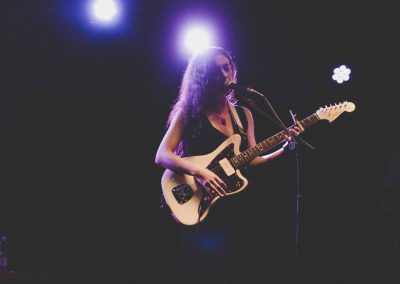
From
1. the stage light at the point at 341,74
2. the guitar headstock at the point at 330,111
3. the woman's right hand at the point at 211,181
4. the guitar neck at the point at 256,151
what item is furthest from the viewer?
the stage light at the point at 341,74

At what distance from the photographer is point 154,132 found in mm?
4020

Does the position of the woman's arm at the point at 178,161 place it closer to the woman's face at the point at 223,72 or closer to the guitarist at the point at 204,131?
the guitarist at the point at 204,131

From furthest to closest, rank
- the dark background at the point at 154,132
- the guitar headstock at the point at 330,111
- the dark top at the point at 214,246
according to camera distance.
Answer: the dark background at the point at 154,132 < the guitar headstock at the point at 330,111 < the dark top at the point at 214,246

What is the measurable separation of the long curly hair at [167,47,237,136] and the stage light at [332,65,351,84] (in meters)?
1.81

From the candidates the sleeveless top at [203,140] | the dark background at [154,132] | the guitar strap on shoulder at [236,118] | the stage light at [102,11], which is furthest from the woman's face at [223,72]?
the stage light at [102,11]

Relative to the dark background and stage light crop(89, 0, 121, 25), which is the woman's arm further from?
stage light crop(89, 0, 121, 25)

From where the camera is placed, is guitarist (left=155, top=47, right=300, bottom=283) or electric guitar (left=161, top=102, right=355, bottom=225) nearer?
guitarist (left=155, top=47, right=300, bottom=283)

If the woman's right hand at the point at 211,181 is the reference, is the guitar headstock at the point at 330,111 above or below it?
above

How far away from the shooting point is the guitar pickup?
2.46m

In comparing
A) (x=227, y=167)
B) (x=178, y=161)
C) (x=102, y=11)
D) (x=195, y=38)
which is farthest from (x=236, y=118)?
(x=102, y=11)

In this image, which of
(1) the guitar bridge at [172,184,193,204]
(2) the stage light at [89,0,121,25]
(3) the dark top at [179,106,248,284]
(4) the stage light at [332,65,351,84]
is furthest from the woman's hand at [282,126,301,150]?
(2) the stage light at [89,0,121,25]

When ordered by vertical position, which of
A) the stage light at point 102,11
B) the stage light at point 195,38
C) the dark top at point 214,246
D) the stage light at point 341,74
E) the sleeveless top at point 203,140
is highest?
the stage light at point 102,11

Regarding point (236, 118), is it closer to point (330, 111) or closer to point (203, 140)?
point (203, 140)

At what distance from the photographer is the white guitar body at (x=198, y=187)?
229 centimetres
